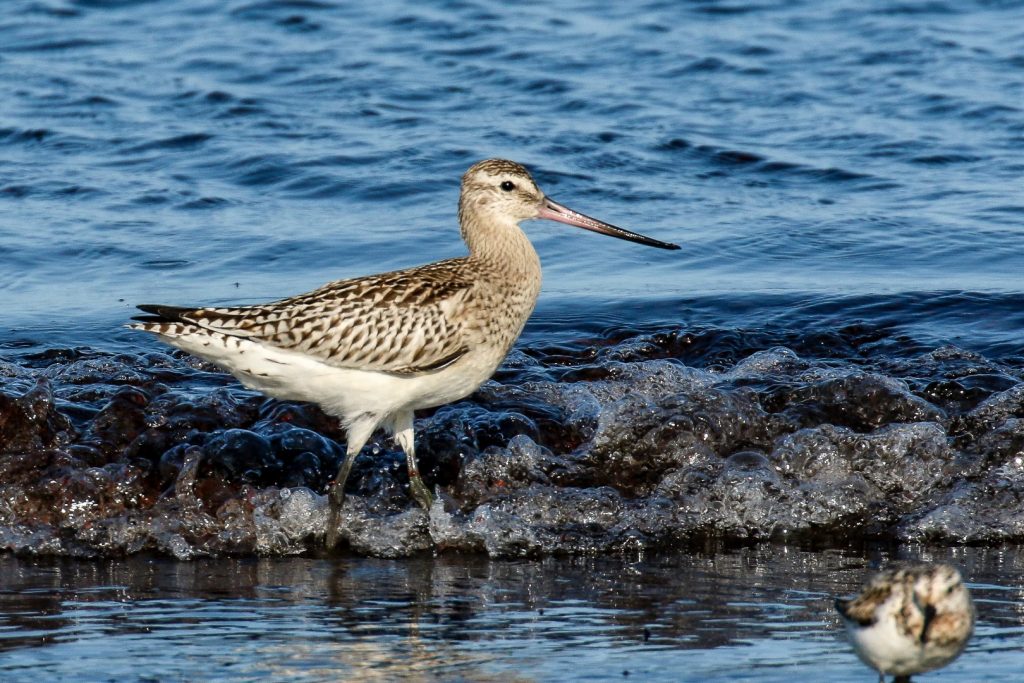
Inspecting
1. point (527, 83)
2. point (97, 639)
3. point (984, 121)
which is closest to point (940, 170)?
point (984, 121)

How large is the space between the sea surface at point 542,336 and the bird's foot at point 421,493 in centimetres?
7

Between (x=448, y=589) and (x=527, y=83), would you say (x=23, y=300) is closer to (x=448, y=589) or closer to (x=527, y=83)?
(x=448, y=589)

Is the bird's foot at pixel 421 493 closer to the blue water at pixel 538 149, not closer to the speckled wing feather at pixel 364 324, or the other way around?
the speckled wing feather at pixel 364 324

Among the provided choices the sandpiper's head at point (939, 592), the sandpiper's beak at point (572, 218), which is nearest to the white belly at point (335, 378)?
the sandpiper's beak at point (572, 218)

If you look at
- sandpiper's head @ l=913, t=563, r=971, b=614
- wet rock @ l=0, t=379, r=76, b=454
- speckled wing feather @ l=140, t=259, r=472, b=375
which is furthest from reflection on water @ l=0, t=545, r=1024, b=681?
wet rock @ l=0, t=379, r=76, b=454

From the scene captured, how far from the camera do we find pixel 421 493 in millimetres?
7848

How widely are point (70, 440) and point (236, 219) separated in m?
5.07

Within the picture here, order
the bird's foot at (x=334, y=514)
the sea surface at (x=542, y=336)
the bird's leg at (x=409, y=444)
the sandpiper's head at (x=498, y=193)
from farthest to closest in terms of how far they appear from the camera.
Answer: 1. the sandpiper's head at (x=498, y=193)
2. the bird's leg at (x=409, y=444)
3. the bird's foot at (x=334, y=514)
4. the sea surface at (x=542, y=336)

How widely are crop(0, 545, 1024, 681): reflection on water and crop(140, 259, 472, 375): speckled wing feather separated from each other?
979mm

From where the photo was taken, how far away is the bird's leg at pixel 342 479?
7605 millimetres

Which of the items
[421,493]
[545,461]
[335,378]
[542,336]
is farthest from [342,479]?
[542,336]

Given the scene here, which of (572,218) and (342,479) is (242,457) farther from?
(572,218)

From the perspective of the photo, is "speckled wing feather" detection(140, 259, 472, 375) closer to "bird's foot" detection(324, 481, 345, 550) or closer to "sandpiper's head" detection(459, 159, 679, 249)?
"bird's foot" detection(324, 481, 345, 550)

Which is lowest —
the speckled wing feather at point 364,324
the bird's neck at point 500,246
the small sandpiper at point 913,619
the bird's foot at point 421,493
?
the small sandpiper at point 913,619
